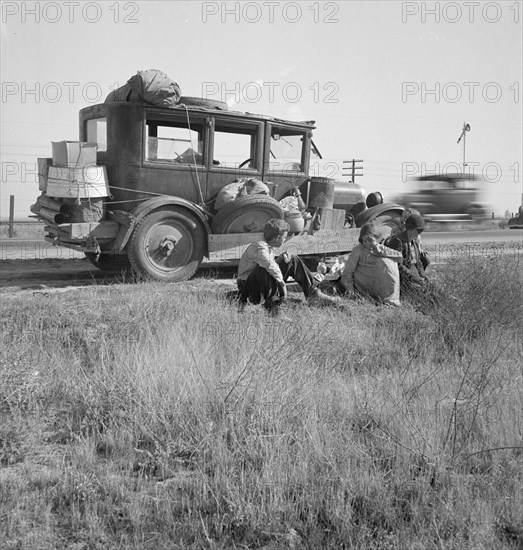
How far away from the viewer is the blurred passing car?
1653 centimetres

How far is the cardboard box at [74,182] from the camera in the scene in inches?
340

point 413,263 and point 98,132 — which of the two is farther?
point 98,132

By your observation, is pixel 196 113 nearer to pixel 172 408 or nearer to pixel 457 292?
pixel 457 292

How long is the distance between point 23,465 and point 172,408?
0.96 meters

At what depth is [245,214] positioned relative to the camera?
946 cm

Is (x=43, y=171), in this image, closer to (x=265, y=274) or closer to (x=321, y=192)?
(x=265, y=274)

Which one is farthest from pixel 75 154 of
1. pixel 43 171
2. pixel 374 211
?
pixel 374 211

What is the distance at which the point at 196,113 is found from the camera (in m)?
9.29

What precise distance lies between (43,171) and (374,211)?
4.89 metres

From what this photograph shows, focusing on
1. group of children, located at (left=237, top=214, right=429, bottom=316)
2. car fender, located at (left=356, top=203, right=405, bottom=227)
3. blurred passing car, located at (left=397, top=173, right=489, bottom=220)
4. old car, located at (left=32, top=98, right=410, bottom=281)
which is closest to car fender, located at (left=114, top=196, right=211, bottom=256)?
old car, located at (left=32, top=98, right=410, bottom=281)

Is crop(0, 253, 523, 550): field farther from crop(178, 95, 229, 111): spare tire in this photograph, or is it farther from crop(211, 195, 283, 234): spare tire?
crop(178, 95, 229, 111): spare tire

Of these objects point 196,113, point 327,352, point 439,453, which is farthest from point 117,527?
point 196,113

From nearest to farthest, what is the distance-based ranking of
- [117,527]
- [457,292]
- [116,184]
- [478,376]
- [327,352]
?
[117,527] → [478,376] → [327,352] → [457,292] → [116,184]

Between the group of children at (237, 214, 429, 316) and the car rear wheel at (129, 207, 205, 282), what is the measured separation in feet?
5.18
